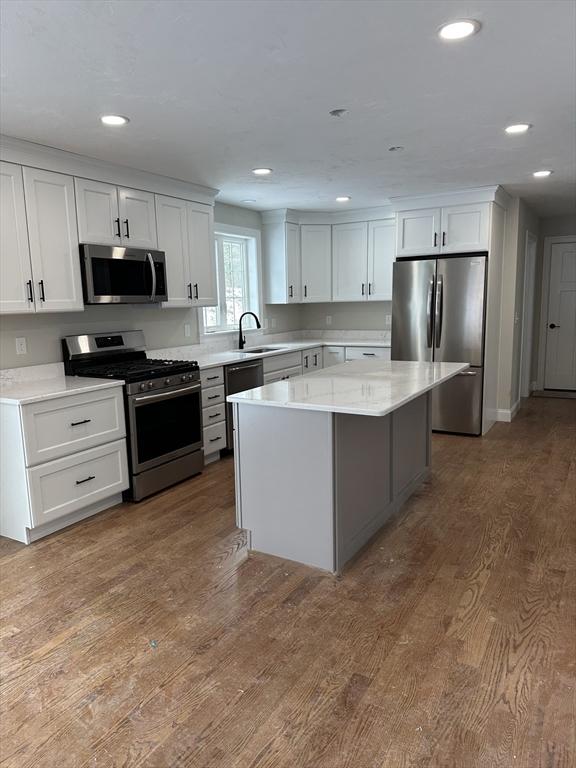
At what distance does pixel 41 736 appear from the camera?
5.59 ft

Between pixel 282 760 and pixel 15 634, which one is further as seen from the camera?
pixel 15 634

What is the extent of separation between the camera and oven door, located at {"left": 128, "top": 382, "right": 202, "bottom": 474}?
361cm

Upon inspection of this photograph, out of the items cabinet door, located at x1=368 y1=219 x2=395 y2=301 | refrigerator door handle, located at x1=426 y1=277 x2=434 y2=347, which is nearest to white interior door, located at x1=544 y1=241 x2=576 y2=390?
cabinet door, located at x1=368 y1=219 x2=395 y2=301

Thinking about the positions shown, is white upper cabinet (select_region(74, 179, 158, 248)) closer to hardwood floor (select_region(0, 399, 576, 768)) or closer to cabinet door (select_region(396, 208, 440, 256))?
→ hardwood floor (select_region(0, 399, 576, 768))

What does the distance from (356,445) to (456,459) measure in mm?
2010

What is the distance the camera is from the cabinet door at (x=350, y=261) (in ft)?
19.9

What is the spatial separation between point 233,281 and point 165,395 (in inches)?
94.3

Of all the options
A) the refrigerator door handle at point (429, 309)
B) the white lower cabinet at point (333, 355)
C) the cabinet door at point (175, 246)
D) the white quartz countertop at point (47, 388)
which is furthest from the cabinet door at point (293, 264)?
the white quartz countertop at point (47, 388)

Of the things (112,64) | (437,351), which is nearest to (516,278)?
(437,351)

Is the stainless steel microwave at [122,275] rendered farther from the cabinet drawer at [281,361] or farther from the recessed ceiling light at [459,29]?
the recessed ceiling light at [459,29]

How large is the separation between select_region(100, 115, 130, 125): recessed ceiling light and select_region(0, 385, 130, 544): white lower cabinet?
5.10 feet

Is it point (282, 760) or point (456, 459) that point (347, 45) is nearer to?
point (282, 760)

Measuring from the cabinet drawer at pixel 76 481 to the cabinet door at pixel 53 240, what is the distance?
99 centimetres

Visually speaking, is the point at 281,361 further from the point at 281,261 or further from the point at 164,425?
the point at 164,425
